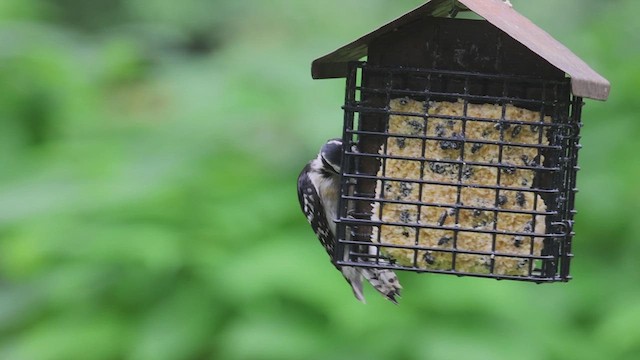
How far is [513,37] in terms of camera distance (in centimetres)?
295

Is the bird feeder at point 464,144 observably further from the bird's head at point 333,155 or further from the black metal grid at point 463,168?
the bird's head at point 333,155

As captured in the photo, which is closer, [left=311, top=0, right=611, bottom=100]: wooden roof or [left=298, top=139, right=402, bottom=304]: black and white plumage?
[left=311, top=0, right=611, bottom=100]: wooden roof

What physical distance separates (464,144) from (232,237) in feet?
8.20

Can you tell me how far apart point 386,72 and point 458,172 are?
404mm

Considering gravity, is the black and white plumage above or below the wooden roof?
below

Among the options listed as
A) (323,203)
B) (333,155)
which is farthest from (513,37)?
(323,203)

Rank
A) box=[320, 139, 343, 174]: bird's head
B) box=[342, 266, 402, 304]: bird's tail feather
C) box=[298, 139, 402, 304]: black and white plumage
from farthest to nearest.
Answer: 1. box=[298, 139, 402, 304]: black and white plumage
2. box=[342, 266, 402, 304]: bird's tail feather
3. box=[320, 139, 343, 174]: bird's head

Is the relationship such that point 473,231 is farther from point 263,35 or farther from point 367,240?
point 263,35

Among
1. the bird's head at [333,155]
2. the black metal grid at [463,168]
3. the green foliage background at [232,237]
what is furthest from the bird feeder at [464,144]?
the green foliage background at [232,237]

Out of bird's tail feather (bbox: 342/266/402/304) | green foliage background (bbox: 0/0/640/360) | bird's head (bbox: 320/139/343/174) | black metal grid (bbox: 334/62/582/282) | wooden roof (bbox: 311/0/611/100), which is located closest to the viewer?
wooden roof (bbox: 311/0/611/100)

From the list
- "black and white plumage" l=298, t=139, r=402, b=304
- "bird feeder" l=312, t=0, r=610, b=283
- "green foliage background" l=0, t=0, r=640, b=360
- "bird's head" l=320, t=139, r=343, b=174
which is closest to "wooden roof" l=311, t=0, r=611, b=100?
"bird feeder" l=312, t=0, r=610, b=283

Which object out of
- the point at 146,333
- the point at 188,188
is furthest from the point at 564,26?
the point at 146,333

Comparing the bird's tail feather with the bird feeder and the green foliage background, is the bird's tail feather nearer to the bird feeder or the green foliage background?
the bird feeder

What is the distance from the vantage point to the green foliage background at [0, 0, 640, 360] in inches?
209
